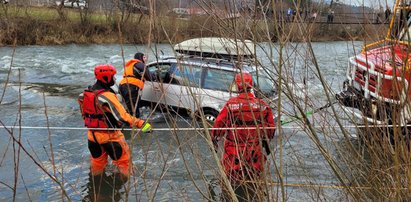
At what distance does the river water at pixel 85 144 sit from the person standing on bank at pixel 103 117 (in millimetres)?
387

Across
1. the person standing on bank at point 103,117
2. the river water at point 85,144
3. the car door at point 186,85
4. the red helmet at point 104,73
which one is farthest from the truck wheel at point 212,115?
the red helmet at point 104,73

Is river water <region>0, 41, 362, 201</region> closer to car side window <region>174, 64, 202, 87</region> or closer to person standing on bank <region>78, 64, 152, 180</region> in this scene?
car side window <region>174, 64, 202, 87</region>

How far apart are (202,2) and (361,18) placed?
1.49 meters

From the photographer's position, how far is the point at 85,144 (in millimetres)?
8438

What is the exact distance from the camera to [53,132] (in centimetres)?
911

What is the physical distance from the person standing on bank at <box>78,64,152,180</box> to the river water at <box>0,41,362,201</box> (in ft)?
1.27

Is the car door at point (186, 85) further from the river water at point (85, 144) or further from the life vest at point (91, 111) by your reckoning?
the life vest at point (91, 111)

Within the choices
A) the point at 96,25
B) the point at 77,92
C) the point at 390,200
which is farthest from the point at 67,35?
the point at 390,200

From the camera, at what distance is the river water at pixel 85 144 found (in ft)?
10.9

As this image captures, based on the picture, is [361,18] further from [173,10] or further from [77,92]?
[77,92]

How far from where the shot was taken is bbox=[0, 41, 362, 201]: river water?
331 cm

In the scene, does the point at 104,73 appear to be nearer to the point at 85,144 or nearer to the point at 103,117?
the point at 103,117

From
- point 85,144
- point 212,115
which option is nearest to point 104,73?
point 85,144

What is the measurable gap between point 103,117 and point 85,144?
270cm
